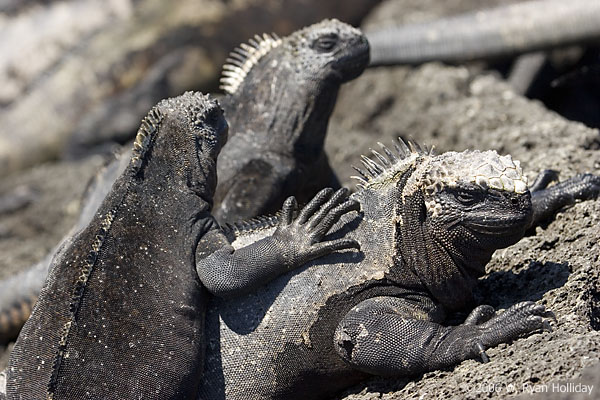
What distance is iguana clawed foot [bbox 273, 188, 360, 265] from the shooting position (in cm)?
360

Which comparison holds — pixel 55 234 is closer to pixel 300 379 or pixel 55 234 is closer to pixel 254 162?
pixel 254 162

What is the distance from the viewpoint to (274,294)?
3680mm

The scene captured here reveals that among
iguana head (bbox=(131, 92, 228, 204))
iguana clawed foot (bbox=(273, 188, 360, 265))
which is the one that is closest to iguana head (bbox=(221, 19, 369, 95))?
iguana head (bbox=(131, 92, 228, 204))

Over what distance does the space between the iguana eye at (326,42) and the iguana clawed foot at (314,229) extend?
1.70 metres

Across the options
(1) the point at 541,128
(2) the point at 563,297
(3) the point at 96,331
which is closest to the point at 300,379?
(3) the point at 96,331

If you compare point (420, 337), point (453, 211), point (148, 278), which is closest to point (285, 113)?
point (148, 278)

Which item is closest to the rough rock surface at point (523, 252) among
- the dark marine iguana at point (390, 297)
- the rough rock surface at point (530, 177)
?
the rough rock surface at point (530, 177)

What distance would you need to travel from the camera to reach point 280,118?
210 inches

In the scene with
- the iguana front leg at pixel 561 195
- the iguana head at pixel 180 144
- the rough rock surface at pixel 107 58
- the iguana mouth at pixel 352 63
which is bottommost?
the iguana front leg at pixel 561 195

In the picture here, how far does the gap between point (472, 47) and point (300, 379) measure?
4768 millimetres

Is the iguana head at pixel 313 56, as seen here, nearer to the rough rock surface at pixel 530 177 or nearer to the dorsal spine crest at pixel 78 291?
the rough rock surface at pixel 530 177

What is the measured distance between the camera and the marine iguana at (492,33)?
283 inches

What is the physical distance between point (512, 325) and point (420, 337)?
0.35m

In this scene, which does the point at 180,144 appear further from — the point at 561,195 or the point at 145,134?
the point at 561,195
